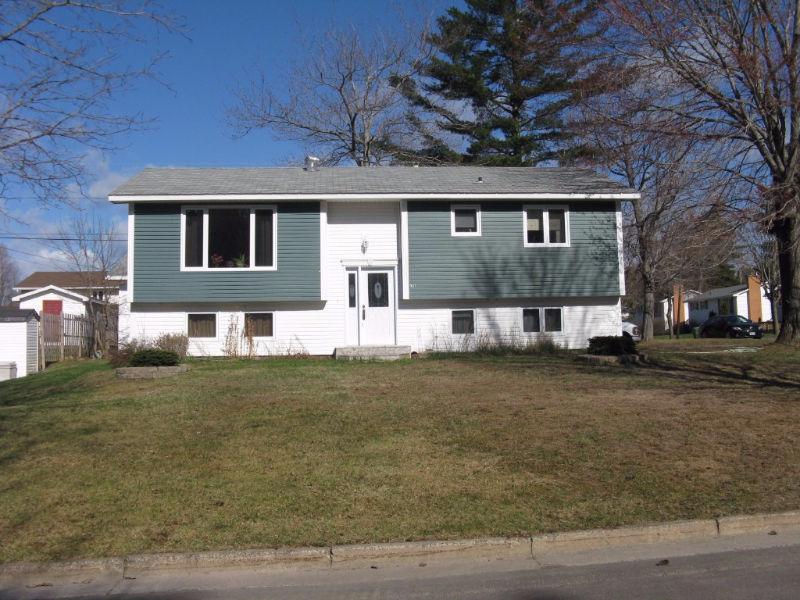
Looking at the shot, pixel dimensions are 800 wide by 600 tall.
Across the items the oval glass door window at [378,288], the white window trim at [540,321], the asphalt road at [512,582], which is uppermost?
the oval glass door window at [378,288]

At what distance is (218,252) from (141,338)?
296cm

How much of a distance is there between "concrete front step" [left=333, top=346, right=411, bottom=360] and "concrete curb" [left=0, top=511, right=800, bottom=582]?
11.7 metres

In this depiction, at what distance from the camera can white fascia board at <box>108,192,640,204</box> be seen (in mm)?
17859

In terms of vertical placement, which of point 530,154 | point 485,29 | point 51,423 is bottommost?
point 51,423

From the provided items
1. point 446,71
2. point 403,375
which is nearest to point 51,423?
point 403,375

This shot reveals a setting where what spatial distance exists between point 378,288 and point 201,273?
462 cm

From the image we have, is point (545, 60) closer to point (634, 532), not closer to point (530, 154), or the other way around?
point (530, 154)

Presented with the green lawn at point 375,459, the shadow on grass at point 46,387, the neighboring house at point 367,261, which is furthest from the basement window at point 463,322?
the shadow on grass at point 46,387

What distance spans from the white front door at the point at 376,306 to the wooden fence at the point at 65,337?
9.36 metres

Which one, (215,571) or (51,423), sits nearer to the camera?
(215,571)

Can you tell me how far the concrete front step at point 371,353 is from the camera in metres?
17.3

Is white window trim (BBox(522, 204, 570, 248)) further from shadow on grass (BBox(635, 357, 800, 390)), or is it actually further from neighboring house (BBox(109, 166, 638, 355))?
shadow on grass (BBox(635, 357, 800, 390))

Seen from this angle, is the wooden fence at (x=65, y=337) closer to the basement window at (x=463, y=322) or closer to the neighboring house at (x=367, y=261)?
the neighboring house at (x=367, y=261)

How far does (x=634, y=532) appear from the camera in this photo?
5.79 metres
